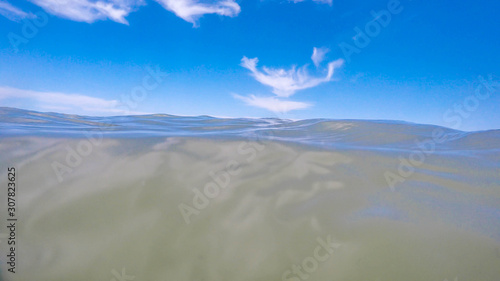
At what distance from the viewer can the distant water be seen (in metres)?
1.30

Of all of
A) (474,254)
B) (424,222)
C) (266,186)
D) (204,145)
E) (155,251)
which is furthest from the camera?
(204,145)

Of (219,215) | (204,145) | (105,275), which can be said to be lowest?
(105,275)

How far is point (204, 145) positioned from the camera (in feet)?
9.39

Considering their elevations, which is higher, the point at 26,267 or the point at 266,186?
the point at 266,186

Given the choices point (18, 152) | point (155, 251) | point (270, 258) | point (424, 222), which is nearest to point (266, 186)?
point (270, 258)

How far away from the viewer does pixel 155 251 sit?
141 centimetres

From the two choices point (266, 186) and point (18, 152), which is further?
point (18, 152)

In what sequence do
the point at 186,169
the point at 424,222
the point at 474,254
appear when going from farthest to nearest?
the point at 186,169
the point at 424,222
the point at 474,254

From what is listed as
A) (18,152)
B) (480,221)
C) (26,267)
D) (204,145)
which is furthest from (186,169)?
(480,221)

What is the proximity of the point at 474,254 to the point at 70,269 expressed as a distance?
2.19 metres

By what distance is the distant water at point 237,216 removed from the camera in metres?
1.30

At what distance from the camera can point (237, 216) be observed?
5.38 feet

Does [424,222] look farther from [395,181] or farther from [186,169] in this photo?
[186,169]

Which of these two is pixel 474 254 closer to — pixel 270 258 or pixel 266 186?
pixel 270 258
